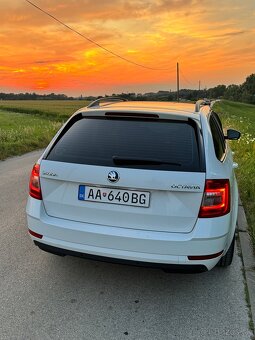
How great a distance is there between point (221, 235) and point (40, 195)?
155cm

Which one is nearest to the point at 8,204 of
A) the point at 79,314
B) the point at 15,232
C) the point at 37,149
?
the point at 15,232

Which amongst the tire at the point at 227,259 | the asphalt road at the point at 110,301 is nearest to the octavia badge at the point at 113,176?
the asphalt road at the point at 110,301

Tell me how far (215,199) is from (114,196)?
2.59 ft

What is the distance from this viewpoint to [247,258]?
163 inches

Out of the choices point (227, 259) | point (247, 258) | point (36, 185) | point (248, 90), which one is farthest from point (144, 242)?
point (248, 90)

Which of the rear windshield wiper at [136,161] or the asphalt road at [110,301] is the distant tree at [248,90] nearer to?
the asphalt road at [110,301]

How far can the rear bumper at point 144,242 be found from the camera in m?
3.06

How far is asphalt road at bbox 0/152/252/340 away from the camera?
2914 millimetres

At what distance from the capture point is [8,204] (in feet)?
20.1

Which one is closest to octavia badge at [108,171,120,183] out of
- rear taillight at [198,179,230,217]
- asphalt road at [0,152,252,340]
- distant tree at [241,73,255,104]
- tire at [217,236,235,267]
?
rear taillight at [198,179,230,217]

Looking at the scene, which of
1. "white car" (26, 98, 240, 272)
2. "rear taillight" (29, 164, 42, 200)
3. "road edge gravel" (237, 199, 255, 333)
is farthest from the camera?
"rear taillight" (29, 164, 42, 200)

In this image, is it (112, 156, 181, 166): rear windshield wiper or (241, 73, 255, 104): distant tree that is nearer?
(112, 156, 181, 166): rear windshield wiper

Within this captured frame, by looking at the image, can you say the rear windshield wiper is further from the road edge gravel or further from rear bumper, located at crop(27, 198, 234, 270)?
the road edge gravel

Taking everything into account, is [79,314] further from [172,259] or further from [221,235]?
[221,235]
